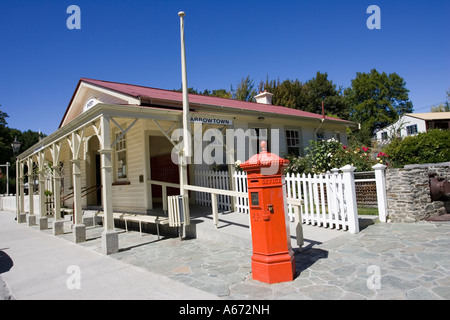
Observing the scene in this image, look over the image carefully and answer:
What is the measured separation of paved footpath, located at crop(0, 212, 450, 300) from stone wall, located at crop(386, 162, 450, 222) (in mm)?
358

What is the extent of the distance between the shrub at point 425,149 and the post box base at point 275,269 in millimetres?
11597

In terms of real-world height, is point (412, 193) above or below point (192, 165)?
below

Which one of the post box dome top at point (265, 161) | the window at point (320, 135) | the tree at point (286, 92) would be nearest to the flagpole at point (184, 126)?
the post box dome top at point (265, 161)

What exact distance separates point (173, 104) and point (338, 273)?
681 centimetres

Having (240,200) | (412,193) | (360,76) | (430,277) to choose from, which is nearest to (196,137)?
(240,200)

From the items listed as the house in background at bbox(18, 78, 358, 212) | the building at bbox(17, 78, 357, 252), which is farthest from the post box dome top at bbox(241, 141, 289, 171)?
the house in background at bbox(18, 78, 358, 212)

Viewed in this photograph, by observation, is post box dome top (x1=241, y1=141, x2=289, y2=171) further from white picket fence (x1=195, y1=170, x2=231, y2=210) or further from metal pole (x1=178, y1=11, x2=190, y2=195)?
white picket fence (x1=195, y1=170, x2=231, y2=210)

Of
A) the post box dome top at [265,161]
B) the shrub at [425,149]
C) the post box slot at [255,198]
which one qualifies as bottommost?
the post box slot at [255,198]

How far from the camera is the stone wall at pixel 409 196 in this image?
22.9 feet

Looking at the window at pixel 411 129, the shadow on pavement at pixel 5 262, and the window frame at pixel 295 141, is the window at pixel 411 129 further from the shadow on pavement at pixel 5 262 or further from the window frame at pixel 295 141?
the shadow on pavement at pixel 5 262

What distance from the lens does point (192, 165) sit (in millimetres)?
10234

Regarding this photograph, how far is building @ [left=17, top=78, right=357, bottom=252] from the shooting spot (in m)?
7.05
